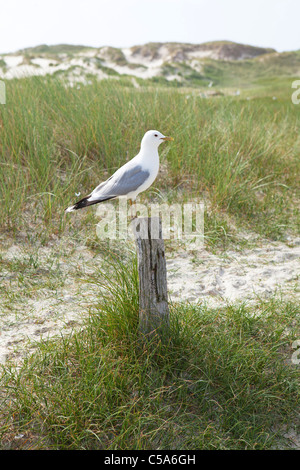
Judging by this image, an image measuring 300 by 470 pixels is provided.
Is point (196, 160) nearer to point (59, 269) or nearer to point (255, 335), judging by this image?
point (59, 269)

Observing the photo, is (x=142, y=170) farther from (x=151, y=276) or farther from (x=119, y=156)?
(x=119, y=156)

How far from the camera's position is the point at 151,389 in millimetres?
2457

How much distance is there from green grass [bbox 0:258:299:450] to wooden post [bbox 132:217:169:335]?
0.30ft

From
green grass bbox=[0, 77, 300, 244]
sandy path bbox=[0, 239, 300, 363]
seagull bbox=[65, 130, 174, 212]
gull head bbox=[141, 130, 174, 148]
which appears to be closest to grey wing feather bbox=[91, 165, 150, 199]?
seagull bbox=[65, 130, 174, 212]

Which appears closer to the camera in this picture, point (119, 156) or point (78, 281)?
point (78, 281)

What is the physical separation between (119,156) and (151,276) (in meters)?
2.93

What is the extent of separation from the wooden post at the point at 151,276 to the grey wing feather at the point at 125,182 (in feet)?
0.69

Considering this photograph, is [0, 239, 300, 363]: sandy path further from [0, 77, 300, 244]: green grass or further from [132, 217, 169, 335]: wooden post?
[132, 217, 169, 335]: wooden post

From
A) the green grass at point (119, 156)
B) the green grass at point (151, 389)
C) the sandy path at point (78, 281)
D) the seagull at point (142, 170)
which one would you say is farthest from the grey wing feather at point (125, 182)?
the green grass at point (119, 156)

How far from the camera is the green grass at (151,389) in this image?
2.26 m

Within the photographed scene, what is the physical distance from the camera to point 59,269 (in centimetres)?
415

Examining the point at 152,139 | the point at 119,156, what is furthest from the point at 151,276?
the point at 119,156

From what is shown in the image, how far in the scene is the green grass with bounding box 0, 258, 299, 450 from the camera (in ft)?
7.40

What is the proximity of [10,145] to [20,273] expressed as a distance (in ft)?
6.37
